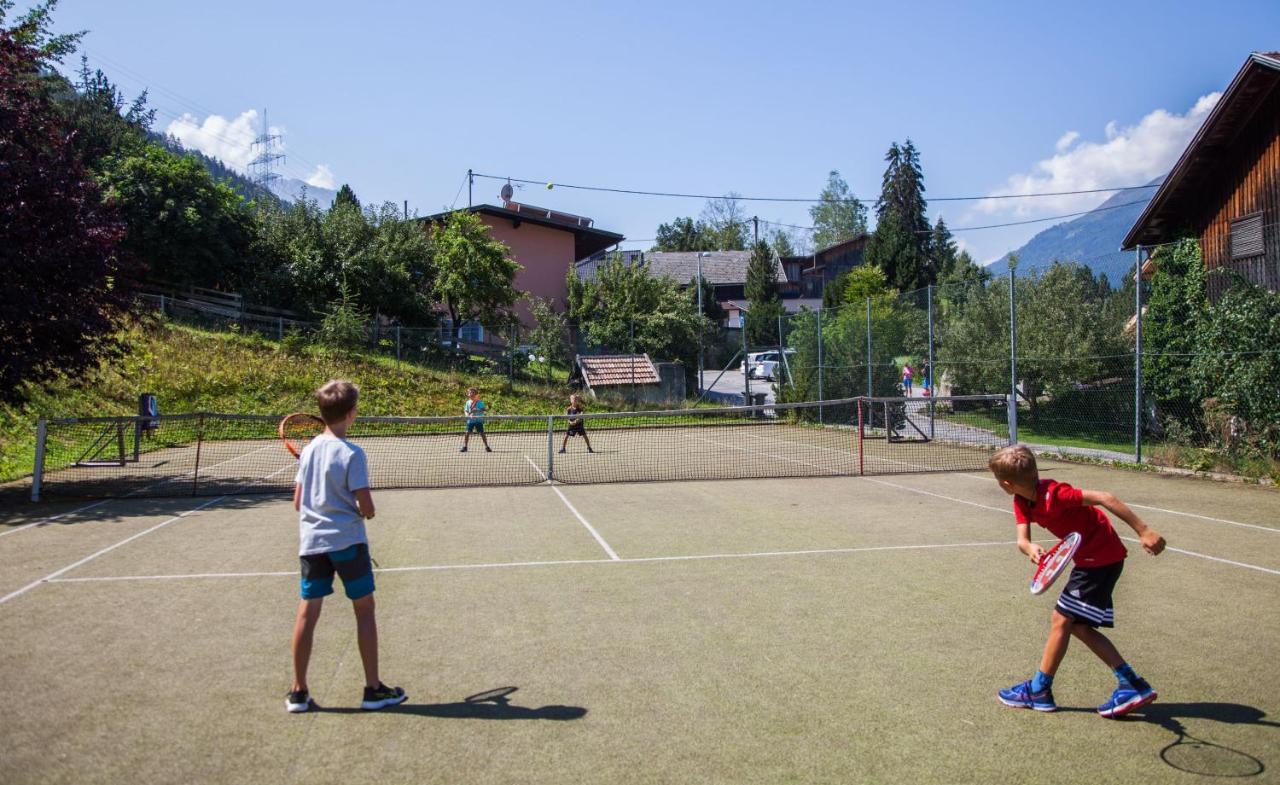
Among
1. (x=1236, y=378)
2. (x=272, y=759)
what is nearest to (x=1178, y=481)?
(x=1236, y=378)

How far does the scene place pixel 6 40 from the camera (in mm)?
12570

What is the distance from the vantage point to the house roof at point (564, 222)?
43.8 meters

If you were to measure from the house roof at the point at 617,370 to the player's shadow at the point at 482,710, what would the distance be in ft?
91.5

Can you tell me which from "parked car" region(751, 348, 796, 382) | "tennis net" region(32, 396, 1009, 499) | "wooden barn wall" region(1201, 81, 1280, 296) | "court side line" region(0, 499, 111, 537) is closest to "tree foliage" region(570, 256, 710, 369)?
"parked car" region(751, 348, 796, 382)

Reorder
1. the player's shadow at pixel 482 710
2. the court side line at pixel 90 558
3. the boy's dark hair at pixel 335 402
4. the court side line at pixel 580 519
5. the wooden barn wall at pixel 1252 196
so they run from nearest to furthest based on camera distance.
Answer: the player's shadow at pixel 482 710, the boy's dark hair at pixel 335 402, the court side line at pixel 90 558, the court side line at pixel 580 519, the wooden barn wall at pixel 1252 196

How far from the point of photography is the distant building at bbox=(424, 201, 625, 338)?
45.1 m

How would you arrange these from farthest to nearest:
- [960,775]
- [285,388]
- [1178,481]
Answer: [285,388] → [1178,481] → [960,775]

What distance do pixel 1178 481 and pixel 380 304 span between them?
29276mm

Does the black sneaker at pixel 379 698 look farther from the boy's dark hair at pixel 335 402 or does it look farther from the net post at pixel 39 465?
the net post at pixel 39 465

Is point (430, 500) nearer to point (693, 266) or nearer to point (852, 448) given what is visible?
point (852, 448)

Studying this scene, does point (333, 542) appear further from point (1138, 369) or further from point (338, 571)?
point (1138, 369)

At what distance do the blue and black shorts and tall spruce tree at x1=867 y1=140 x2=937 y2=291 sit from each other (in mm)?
55084

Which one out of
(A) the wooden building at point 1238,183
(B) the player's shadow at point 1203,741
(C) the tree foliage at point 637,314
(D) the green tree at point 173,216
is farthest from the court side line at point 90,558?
(D) the green tree at point 173,216

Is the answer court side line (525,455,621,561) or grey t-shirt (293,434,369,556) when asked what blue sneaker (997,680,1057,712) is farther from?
court side line (525,455,621,561)
